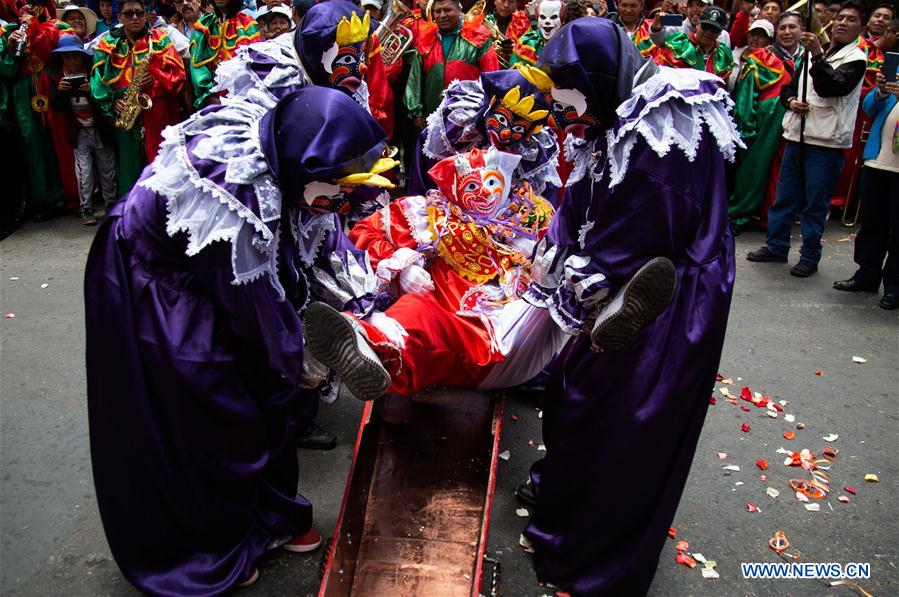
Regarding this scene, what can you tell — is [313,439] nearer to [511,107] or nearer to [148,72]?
[511,107]

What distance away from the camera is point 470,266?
3773 millimetres

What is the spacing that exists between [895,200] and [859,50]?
1.21m

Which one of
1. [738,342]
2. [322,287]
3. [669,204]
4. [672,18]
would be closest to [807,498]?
[738,342]

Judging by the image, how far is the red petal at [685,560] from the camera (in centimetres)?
312

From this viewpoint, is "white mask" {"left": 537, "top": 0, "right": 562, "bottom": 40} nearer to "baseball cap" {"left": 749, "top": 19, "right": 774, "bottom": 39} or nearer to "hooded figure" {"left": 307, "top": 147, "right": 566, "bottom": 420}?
"baseball cap" {"left": 749, "top": 19, "right": 774, "bottom": 39}

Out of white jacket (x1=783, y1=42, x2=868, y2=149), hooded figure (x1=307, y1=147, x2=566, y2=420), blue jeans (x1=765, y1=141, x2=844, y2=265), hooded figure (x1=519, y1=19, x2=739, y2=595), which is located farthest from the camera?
blue jeans (x1=765, y1=141, x2=844, y2=265)

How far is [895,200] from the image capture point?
5461 millimetres

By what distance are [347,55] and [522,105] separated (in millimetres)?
1081

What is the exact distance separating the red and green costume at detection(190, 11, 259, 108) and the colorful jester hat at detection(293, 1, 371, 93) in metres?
3.04

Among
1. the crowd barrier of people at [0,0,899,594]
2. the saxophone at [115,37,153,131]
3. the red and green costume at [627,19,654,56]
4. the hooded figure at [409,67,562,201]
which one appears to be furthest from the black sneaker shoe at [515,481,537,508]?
the saxophone at [115,37,153,131]

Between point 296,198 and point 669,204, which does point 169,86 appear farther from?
point 669,204

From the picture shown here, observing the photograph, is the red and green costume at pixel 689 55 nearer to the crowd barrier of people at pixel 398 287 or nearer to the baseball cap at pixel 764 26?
the baseball cap at pixel 764 26

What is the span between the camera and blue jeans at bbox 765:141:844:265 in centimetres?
601

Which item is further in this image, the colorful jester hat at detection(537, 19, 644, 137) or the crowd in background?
the crowd in background
